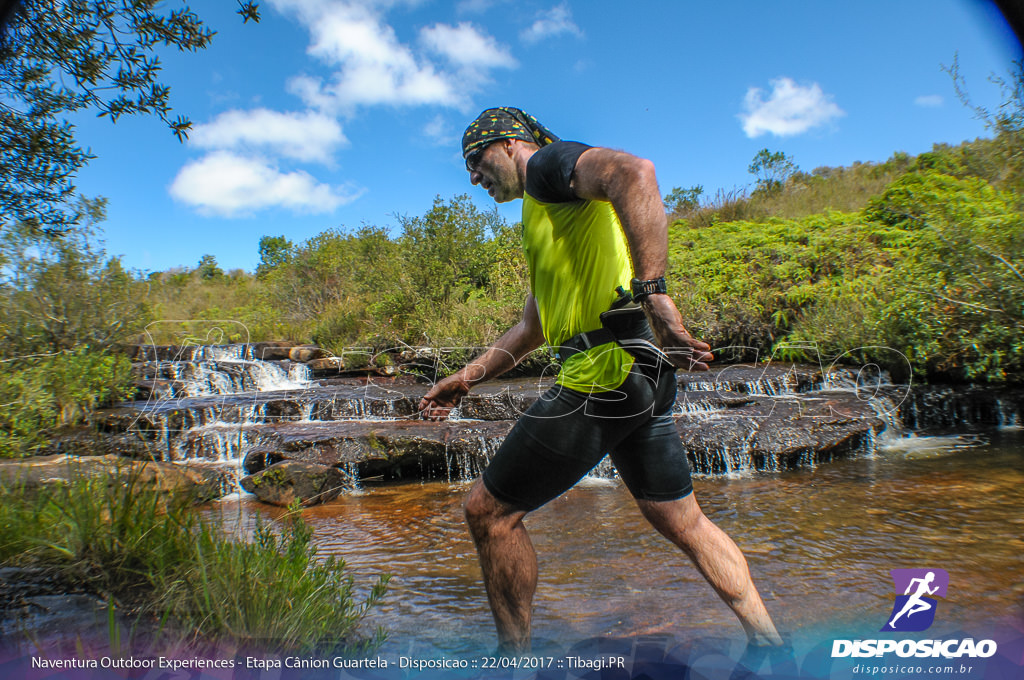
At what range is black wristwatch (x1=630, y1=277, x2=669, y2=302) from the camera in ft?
4.58

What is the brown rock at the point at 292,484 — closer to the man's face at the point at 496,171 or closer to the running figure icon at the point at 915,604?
the man's face at the point at 496,171

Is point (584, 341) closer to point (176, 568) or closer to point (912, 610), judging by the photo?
point (176, 568)

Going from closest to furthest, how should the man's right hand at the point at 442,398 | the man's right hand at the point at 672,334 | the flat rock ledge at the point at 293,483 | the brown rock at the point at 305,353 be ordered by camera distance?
the man's right hand at the point at 672,334 → the man's right hand at the point at 442,398 → the flat rock ledge at the point at 293,483 → the brown rock at the point at 305,353

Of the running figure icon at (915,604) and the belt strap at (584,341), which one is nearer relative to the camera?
the belt strap at (584,341)

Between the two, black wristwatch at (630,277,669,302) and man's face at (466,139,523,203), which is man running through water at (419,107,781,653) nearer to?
man's face at (466,139,523,203)

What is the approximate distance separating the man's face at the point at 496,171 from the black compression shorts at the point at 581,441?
0.72 meters

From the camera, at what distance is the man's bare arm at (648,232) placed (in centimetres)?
138

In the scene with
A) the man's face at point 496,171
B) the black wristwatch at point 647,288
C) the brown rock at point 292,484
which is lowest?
the brown rock at point 292,484

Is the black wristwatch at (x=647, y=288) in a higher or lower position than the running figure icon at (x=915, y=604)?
higher

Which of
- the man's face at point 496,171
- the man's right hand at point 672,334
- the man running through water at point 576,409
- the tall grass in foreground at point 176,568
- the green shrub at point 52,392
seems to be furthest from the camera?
the green shrub at point 52,392

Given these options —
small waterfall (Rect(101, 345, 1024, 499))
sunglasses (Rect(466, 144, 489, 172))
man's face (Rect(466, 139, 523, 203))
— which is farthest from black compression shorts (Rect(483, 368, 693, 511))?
small waterfall (Rect(101, 345, 1024, 499))

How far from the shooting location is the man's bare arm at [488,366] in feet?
7.20

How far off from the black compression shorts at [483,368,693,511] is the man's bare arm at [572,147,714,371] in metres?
0.37

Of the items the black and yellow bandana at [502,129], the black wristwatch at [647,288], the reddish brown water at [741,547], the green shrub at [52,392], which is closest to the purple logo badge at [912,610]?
the reddish brown water at [741,547]
